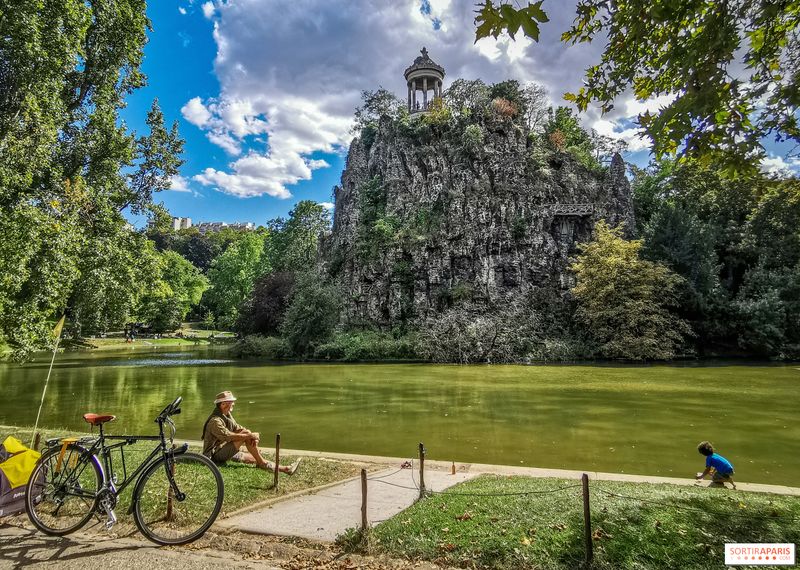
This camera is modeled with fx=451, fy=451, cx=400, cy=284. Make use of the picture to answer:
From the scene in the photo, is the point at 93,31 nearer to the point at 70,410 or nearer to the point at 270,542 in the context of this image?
the point at 70,410

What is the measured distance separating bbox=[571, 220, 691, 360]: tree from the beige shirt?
30.8 meters

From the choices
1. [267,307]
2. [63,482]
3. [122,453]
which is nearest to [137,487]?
[122,453]

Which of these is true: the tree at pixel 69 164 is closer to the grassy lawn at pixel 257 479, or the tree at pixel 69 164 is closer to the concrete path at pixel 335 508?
the grassy lawn at pixel 257 479

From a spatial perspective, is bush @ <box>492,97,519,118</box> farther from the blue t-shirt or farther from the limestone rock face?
the blue t-shirt

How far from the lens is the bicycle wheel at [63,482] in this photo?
15.9 feet

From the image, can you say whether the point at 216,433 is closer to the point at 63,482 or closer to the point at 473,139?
the point at 63,482

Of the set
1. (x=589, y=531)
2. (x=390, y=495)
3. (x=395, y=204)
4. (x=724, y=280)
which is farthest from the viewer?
(x=395, y=204)

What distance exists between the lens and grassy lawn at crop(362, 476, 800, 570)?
3.96 metres

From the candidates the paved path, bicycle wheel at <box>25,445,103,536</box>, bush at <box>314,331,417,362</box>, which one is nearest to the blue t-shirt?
the paved path

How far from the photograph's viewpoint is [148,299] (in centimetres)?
5769

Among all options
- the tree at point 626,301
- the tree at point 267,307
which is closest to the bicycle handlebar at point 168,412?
the tree at point 626,301

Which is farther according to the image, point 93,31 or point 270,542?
point 93,31

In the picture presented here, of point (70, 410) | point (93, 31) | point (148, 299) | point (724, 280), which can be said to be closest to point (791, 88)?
point (93, 31)

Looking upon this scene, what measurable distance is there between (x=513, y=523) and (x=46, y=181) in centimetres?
1519
